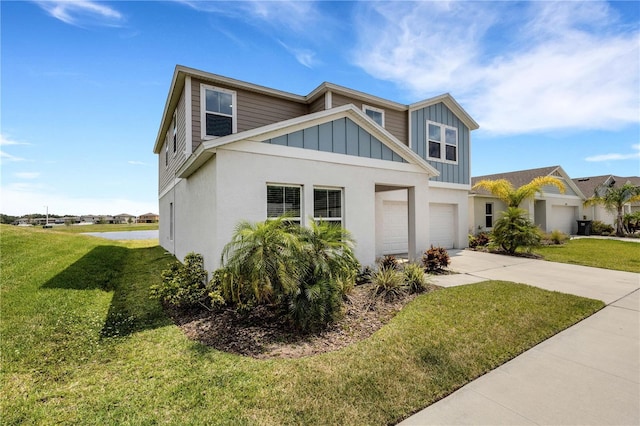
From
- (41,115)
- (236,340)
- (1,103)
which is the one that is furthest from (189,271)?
(41,115)

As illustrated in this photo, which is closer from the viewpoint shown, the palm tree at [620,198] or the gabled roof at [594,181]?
the palm tree at [620,198]

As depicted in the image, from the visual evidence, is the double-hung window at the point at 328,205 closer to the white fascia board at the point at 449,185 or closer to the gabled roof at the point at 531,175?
the white fascia board at the point at 449,185

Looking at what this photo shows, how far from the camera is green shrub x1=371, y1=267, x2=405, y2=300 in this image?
21.8 feet

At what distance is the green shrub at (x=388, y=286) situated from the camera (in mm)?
6641

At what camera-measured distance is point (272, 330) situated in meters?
4.83

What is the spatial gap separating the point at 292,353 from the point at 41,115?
11.6 m

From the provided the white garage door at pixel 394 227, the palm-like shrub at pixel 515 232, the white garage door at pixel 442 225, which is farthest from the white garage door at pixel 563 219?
the white garage door at pixel 394 227

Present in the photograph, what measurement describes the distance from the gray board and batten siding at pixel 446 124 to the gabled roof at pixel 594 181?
1845cm

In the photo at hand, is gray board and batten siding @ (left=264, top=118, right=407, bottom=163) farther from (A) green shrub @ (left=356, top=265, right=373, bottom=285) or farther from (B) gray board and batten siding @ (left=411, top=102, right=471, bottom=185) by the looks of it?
(B) gray board and batten siding @ (left=411, top=102, right=471, bottom=185)

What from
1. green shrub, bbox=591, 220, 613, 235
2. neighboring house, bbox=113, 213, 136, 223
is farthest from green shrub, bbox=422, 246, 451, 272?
neighboring house, bbox=113, 213, 136, 223

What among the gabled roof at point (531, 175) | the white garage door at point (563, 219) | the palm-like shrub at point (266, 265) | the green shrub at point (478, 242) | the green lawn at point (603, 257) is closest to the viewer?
the palm-like shrub at point (266, 265)

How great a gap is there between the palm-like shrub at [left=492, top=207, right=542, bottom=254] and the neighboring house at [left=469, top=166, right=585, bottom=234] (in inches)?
175

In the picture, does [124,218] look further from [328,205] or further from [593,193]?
[593,193]

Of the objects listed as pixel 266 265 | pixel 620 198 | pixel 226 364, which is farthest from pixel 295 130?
pixel 620 198
